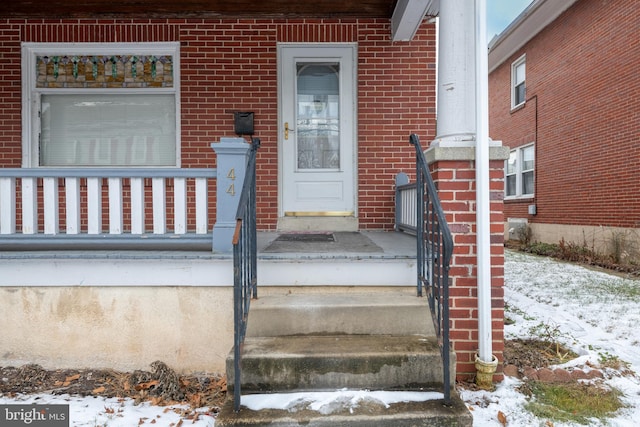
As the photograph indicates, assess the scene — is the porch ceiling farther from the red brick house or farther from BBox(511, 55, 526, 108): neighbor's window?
BBox(511, 55, 526, 108): neighbor's window

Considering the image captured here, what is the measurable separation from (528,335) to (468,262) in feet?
4.40

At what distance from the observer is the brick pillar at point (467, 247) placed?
2625 millimetres

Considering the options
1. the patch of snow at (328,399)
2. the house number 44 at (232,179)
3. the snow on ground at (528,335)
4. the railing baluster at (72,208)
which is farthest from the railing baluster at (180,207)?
the patch of snow at (328,399)

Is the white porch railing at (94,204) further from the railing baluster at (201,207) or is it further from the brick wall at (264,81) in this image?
the brick wall at (264,81)

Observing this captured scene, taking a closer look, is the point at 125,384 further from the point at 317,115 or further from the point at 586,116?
the point at 586,116

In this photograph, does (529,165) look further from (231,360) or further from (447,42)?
(231,360)

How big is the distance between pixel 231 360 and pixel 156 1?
4.05 meters

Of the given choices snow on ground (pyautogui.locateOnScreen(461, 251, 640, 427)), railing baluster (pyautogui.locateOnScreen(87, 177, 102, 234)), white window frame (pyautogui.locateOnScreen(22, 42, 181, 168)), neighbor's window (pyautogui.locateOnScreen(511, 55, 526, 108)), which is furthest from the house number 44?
neighbor's window (pyautogui.locateOnScreen(511, 55, 526, 108))

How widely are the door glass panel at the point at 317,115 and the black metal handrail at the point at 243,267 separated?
2138 mm

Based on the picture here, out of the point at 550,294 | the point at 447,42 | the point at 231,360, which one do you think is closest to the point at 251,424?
the point at 231,360

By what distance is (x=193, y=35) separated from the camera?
4.82m

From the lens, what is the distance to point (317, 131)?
4.91 meters

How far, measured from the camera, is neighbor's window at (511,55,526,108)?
431 inches

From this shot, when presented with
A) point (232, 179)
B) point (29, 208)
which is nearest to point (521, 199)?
point (232, 179)
